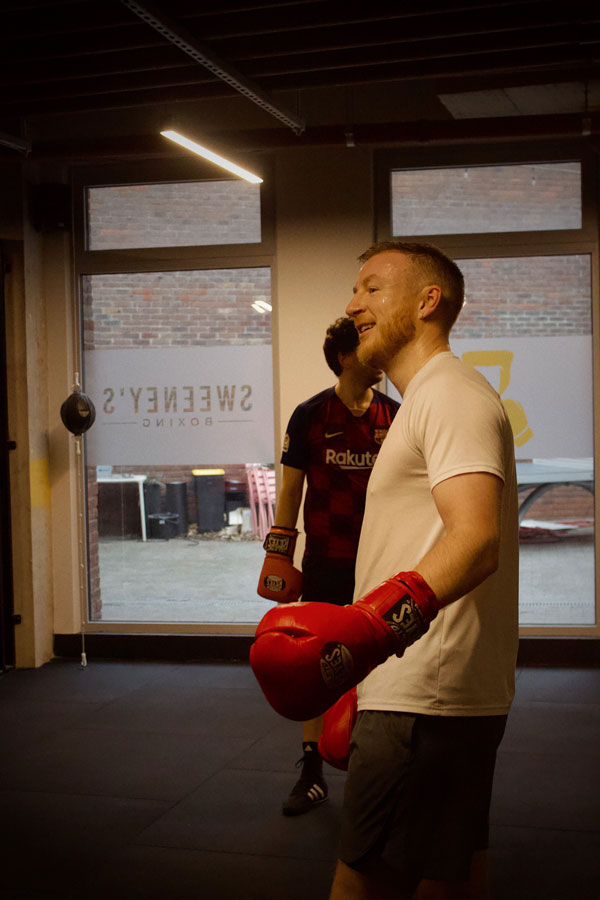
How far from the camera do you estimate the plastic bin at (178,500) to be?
18.2 feet

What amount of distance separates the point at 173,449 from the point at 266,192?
5.52ft

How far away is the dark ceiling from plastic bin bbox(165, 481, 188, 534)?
222 centimetres

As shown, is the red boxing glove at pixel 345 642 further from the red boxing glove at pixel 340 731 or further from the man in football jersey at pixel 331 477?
the man in football jersey at pixel 331 477

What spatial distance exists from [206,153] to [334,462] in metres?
2.23

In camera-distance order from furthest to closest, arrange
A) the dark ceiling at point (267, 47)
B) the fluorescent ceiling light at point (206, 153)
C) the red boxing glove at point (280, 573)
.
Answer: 1. the fluorescent ceiling light at point (206, 153)
2. the dark ceiling at point (267, 47)
3. the red boxing glove at point (280, 573)

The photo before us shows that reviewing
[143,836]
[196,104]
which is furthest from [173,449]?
[143,836]

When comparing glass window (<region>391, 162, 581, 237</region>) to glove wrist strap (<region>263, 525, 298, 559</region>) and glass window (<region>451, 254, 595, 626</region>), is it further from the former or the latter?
glove wrist strap (<region>263, 525, 298, 559</region>)

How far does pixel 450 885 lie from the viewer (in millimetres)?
1636

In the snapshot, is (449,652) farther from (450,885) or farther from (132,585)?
(132,585)

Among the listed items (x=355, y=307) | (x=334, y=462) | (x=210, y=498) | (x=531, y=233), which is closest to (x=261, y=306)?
(x=210, y=498)

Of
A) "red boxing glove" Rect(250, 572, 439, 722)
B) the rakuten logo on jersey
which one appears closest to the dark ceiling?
the rakuten logo on jersey

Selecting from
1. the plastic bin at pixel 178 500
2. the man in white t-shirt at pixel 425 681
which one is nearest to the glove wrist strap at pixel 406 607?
the man in white t-shirt at pixel 425 681

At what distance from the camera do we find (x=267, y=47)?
3.94m

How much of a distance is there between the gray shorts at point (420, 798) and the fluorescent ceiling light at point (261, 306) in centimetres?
410
